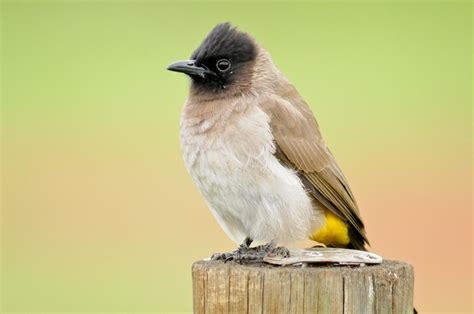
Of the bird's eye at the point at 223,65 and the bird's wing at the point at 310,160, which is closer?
the bird's wing at the point at 310,160

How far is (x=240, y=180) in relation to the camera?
602 centimetres

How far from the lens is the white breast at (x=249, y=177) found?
6.02 m

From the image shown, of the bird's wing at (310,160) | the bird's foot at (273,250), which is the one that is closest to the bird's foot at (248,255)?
the bird's foot at (273,250)

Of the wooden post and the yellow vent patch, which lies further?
the yellow vent patch

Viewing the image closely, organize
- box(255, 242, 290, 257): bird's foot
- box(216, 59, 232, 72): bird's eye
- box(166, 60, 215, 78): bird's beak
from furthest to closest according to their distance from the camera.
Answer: box(216, 59, 232, 72): bird's eye → box(166, 60, 215, 78): bird's beak → box(255, 242, 290, 257): bird's foot

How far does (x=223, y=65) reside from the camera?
21.2 feet

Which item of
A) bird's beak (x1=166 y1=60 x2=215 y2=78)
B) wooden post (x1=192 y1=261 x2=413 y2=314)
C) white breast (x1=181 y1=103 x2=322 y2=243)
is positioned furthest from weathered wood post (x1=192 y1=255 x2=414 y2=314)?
bird's beak (x1=166 y1=60 x2=215 y2=78)

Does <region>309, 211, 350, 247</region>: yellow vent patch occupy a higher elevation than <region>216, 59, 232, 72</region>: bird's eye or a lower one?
lower

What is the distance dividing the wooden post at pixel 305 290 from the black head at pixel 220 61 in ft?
6.48

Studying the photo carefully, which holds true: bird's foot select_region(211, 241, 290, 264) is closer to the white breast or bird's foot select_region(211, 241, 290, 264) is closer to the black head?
the white breast

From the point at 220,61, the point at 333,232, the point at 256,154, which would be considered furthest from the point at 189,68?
the point at 333,232

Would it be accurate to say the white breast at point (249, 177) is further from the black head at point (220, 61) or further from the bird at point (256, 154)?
the black head at point (220, 61)

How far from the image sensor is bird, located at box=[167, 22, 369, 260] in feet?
19.8

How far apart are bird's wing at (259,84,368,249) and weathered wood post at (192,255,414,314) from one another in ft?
4.83
